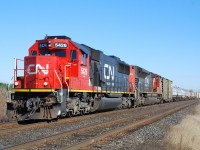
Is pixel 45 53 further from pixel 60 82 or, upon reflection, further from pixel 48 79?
pixel 60 82

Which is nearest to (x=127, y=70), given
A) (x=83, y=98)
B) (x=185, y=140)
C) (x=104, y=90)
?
(x=104, y=90)

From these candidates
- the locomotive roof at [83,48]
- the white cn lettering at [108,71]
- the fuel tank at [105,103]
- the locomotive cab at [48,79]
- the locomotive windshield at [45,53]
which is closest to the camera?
the locomotive cab at [48,79]

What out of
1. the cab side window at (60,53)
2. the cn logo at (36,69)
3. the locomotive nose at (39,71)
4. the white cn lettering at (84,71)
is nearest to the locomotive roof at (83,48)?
the cab side window at (60,53)

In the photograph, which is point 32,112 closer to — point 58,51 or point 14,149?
point 58,51

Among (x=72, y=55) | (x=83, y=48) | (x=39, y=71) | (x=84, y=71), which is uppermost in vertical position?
(x=83, y=48)

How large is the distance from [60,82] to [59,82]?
0.98 feet

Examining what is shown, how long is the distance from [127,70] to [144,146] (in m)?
19.0

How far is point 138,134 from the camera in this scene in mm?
10461

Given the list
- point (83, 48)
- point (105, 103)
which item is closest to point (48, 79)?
point (83, 48)

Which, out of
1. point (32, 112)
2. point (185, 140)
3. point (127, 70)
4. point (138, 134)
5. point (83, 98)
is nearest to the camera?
point (185, 140)

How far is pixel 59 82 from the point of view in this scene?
14062 mm

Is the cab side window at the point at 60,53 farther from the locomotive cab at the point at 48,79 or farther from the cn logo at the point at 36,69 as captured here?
the cn logo at the point at 36,69

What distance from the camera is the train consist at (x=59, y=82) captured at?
43.6 feet

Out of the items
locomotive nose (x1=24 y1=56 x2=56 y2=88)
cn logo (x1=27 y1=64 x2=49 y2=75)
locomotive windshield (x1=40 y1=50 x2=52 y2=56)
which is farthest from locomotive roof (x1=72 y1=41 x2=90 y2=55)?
cn logo (x1=27 y1=64 x2=49 y2=75)
